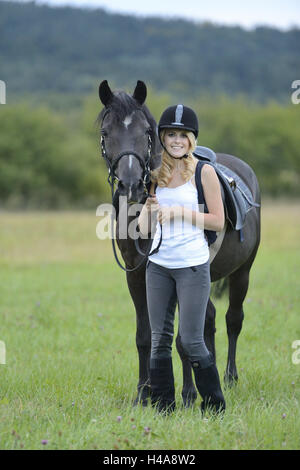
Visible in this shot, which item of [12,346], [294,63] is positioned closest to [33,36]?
[294,63]

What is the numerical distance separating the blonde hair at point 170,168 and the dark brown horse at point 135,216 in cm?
11

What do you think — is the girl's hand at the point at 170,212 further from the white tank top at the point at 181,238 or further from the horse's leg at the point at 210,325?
the horse's leg at the point at 210,325

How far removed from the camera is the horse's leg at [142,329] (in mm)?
4176

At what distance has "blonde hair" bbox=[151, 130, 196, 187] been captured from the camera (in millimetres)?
3420

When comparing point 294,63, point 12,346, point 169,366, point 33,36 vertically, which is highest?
point 33,36

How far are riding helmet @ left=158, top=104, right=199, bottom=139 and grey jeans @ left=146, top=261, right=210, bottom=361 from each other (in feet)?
2.92

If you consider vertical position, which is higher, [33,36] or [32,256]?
[33,36]

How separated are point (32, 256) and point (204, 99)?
2397 inches

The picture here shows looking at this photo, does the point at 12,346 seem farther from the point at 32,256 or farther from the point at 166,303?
the point at 32,256

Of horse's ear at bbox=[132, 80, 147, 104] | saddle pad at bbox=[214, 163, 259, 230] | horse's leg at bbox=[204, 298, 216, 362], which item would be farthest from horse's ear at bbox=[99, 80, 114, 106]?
horse's leg at bbox=[204, 298, 216, 362]

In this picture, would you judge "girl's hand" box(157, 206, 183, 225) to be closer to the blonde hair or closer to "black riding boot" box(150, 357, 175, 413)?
the blonde hair

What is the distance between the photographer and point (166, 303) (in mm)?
3516

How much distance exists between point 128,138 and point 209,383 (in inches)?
67.3
